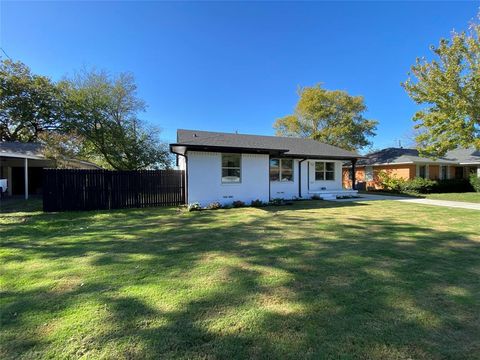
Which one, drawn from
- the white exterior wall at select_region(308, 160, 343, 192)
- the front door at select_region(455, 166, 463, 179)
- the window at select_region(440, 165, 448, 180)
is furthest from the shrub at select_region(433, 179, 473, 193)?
the white exterior wall at select_region(308, 160, 343, 192)

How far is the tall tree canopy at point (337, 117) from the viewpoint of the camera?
98.4 feet

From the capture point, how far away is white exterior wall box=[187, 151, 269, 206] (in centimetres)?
1244

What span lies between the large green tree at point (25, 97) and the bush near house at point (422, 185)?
28.0 m

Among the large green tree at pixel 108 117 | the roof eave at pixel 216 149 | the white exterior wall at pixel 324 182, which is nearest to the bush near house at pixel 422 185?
the white exterior wall at pixel 324 182

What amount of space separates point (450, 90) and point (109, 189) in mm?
19280

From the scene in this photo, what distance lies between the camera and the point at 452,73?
15477mm

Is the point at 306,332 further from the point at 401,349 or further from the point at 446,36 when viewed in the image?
the point at 446,36

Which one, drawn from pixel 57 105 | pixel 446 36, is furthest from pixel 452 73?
pixel 57 105

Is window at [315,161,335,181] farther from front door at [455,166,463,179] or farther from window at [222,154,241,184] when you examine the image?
front door at [455,166,463,179]

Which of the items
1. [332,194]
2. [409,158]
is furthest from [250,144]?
[409,158]

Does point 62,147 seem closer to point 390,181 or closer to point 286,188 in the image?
point 286,188

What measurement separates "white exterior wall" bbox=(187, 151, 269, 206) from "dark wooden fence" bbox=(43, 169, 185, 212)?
4.01 feet

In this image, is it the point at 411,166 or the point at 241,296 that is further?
the point at 411,166

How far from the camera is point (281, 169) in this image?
16.7 meters
